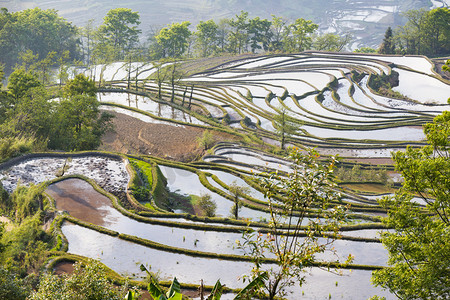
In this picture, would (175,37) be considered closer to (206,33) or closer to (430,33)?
(206,33)

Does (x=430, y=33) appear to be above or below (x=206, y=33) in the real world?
above

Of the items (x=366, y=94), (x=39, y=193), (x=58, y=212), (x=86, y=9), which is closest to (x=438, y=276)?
(x=58, y=212)

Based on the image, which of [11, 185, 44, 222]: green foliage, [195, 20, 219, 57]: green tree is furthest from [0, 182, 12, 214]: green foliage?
[195, 20, 219, 57]: green tree

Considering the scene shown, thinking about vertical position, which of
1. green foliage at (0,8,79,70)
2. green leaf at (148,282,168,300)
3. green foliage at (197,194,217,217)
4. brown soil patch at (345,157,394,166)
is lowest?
brown soil patch at (345,157,394,166)

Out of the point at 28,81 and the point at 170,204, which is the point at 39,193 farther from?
the point at 28,81

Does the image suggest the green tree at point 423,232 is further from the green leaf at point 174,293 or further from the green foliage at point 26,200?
the green foliage at point 26,200

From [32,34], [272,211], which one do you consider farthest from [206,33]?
[272,211]

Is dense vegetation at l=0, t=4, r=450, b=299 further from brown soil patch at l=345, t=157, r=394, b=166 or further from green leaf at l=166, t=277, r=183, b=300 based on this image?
brown soil patch at l=345, t=157, r=394, b=166
